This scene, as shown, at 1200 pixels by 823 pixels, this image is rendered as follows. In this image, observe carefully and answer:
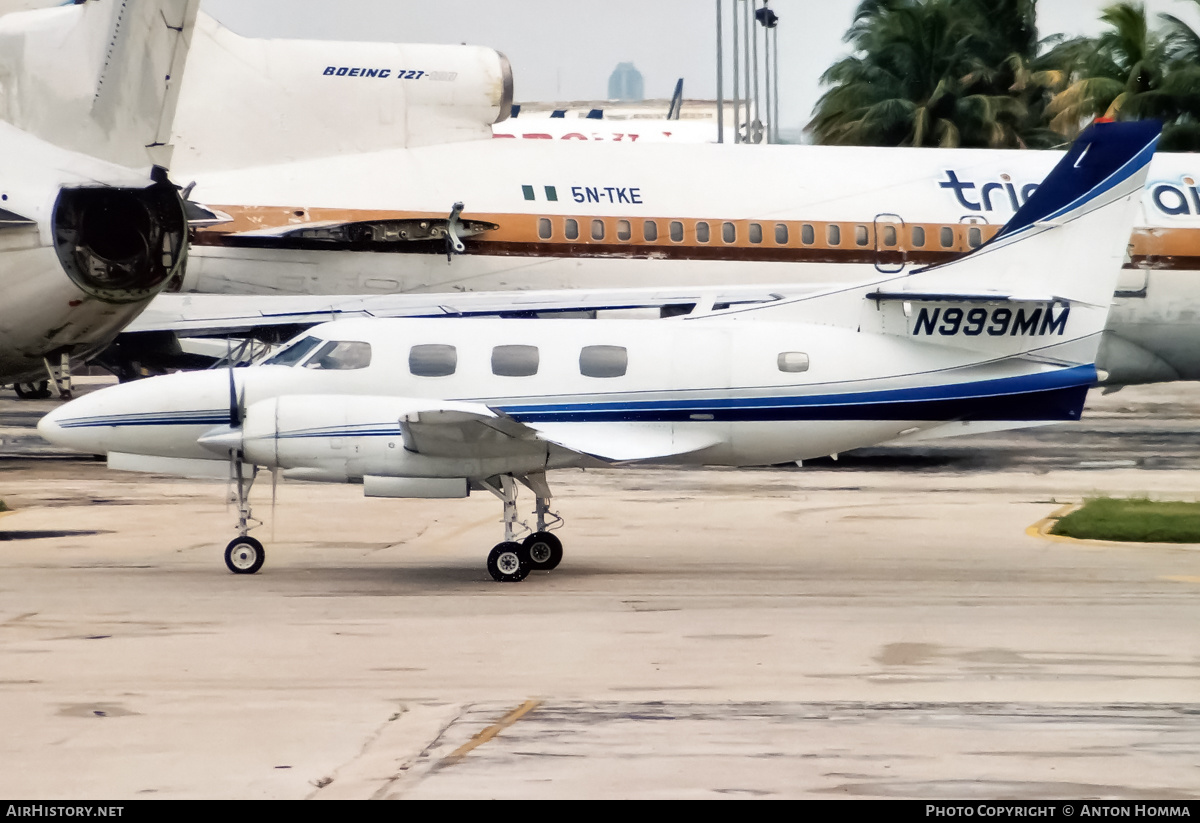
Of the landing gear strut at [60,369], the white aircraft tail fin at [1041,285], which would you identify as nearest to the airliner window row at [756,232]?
the landing gear strut at [60,369]

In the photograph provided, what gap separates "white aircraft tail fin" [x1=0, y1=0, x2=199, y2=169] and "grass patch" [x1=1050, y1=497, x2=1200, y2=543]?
1116 centimetres

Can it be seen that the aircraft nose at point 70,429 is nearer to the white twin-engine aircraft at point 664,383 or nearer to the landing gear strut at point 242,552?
the white twin-engine aircraft at point 664,383

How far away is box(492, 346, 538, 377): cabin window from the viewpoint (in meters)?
16.9

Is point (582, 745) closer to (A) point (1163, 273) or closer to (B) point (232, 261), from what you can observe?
(B) point (232, 261)

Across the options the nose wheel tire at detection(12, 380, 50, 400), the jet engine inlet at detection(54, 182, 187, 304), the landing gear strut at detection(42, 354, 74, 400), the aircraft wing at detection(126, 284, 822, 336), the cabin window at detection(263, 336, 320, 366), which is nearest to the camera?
the cabin window at detection(263, 336, 320, 366)

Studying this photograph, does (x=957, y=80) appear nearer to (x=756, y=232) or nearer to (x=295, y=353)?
(x=756, y=232)

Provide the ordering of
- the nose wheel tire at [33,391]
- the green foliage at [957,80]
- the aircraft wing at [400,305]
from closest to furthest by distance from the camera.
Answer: the aircraft wing at [400,305], the nose wheel tire at [33,391], the green foliage at [957,80]

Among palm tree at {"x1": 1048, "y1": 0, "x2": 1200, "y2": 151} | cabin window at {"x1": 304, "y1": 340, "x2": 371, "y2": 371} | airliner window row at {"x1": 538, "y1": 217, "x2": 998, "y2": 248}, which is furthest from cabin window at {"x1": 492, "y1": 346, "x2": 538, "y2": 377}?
palm tree at {"x1": 1048, "y1": 0, "x2": 1200, "y2": 151}

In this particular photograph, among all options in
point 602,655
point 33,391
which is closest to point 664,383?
point 602,655

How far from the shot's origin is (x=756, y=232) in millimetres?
27531

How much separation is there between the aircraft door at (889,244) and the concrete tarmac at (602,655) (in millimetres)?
5932

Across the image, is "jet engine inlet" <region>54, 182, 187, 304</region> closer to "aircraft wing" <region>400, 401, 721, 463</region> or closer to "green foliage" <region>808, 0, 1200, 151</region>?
"aircraft wing" <region>400, 401, 721, 463</region>

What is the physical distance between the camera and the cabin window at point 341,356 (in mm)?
16750

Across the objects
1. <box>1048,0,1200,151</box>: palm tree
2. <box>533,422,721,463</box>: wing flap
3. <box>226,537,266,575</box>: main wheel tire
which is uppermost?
<box>1048,0,1200,151</box>: palm tree
